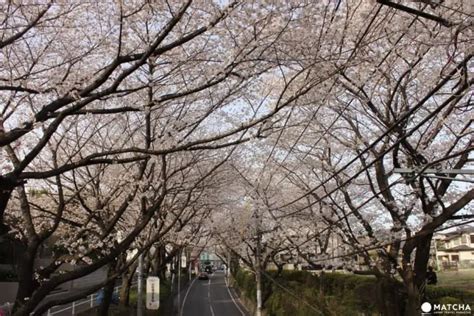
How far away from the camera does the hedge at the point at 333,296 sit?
41.1 ft

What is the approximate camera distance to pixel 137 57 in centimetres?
528

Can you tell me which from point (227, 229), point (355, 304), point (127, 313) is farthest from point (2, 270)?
point (355, 304)

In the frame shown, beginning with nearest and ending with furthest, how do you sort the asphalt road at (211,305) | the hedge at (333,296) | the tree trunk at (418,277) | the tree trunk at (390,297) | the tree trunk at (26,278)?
the tree trunk at (26,278) → the tree trunk at (418,277) → the tree trunk at (390,297) → the hedge at (333,296) → the asphalt road at (211,305)

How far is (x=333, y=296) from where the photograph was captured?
18094 mm

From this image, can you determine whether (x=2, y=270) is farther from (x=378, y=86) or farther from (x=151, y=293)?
(x=378, y=86)

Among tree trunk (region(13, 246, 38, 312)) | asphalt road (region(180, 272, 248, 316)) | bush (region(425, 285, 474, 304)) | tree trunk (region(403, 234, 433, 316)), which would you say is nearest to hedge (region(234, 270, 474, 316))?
bush (region(425, 285, 474, 304))

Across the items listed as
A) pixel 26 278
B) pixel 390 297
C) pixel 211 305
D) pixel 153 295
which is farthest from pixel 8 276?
pixel 390 297

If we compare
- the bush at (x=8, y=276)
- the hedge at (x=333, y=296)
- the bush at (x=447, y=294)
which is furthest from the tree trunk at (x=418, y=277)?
the bush at (x=8, y=276)

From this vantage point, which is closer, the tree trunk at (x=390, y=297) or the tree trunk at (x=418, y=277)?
the tree trunk at (x=418, y=277)

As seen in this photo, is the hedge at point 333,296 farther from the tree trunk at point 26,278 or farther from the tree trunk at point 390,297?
the tree trunk at point 26,278

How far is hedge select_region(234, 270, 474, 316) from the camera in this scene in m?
12.5

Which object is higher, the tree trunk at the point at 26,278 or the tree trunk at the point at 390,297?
the tree trunk at the point at 26,278

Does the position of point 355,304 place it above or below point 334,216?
below

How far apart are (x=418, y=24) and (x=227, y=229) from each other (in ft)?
72.0
